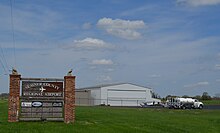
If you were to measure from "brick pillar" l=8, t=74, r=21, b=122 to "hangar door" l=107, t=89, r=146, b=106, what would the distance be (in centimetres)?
7637

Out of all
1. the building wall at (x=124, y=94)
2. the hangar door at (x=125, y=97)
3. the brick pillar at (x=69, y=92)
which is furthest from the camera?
the building wall at (x=124, y=94)

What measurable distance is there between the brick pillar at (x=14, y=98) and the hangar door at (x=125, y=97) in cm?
7637

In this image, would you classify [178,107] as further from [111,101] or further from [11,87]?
[11,87]

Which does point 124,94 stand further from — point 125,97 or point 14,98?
point 14,98

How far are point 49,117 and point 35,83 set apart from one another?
206 cm

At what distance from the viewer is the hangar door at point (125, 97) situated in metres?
98.1

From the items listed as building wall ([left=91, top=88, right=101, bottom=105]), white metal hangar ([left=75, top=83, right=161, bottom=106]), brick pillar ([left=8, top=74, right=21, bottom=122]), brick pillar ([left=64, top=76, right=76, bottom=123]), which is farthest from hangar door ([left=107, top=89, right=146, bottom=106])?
brick pillar ([left=8, top=74, right=21, bottom=122])

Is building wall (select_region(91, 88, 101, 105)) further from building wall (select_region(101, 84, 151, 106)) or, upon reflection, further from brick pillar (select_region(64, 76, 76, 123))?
brick pillar (select_region(64, 76, 76, 123))

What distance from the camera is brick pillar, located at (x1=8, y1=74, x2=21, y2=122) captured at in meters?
21.2

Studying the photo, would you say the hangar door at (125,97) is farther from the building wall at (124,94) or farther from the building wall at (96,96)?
the building wall at (96,96)


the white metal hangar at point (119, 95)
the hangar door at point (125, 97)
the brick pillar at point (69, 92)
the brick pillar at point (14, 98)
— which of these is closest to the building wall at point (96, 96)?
the white metal hangar at point (119, 95)

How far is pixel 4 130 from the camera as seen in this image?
17328 millimetres

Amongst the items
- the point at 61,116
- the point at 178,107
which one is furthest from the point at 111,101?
the point at 61,116

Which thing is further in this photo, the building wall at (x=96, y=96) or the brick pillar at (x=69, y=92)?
the building wall at (x=96, y=96)
